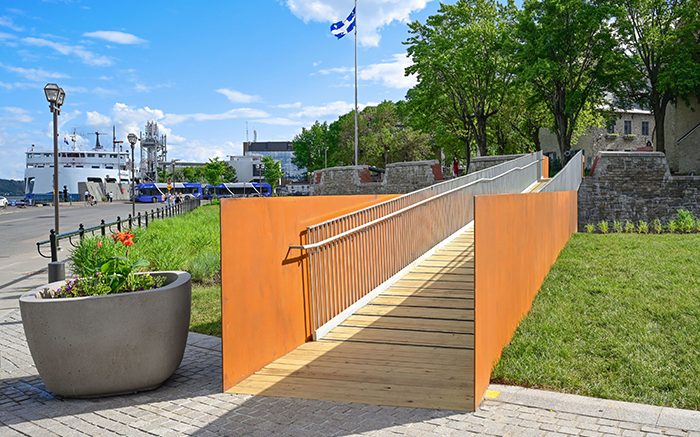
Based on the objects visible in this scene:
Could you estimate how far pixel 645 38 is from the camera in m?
32.0

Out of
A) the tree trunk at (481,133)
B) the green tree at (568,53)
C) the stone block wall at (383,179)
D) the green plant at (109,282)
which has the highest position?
the green tree at (568,53)

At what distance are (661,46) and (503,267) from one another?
1244 inches

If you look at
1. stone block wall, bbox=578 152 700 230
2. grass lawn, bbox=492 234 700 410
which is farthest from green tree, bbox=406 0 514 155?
grass lawn, bbox=492 234 700 410

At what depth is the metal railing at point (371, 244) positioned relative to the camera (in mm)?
7094

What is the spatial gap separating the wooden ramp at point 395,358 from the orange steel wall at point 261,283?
0.18 m

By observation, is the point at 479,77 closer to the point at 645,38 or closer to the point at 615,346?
the point at 645,38

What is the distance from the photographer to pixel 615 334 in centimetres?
647

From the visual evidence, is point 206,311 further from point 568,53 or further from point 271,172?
point 271,172

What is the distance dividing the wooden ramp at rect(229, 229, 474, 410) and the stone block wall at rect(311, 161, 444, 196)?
18.5 meters

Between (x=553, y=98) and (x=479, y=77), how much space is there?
4876mm

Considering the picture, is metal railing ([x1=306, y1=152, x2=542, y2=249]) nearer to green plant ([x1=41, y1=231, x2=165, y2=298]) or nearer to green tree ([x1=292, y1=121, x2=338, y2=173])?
green plant ([x1=41, y1=231, x2=165, y2=298])

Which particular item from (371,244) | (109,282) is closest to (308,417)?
(109,282)

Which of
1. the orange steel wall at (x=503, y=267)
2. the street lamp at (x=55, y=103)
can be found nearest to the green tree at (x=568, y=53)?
the street lamp at (x=55, y=103)

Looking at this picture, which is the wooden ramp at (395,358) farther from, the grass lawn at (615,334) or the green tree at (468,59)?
the green tree at (468,59)
